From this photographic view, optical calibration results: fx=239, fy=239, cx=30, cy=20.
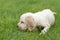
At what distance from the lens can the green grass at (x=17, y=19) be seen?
181 inches

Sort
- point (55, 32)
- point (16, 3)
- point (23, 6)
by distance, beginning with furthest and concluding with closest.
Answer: point (16, 3), point (23, 6), point (55, 32)

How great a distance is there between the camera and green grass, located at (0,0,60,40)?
4605mm

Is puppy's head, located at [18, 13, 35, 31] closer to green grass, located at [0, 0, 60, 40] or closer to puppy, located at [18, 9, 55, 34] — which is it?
puppy, located at [18, 9, 55, 34]

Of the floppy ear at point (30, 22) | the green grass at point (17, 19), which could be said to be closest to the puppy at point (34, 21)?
the floppy ear at point (30, 22)

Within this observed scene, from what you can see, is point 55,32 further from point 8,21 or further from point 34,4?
point 34,4

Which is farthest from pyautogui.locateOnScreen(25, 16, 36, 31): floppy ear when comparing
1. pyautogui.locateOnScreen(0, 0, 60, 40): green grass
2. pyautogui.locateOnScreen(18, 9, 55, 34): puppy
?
pyautogui.locateOnScreen(0, 0, 60, 40): green grass

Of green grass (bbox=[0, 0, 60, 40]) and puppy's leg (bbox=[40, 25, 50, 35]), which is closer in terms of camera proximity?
green grass (bbox=[0, 0, 60, 40])

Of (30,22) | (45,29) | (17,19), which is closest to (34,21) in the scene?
(30,22)

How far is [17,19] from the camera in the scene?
18.6 ft

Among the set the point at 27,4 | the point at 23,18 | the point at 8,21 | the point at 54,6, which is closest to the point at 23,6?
the point at 27,4

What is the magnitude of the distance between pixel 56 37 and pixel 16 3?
3382mm

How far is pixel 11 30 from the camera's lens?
192 inches

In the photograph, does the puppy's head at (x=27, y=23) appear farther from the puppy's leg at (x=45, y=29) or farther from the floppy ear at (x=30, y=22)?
the puppy's leg at (x=45, y=29)

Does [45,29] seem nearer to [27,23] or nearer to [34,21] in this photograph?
[34,21]
